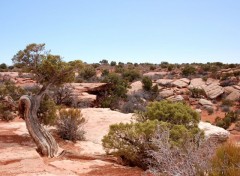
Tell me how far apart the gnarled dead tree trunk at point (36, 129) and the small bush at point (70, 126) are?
201cm

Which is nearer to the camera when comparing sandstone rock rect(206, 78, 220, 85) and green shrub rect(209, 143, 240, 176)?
green shrub rect(209, 143, 240, 176)

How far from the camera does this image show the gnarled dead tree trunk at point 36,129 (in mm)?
9656

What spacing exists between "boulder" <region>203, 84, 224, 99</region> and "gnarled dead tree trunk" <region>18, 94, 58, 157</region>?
22.5 m

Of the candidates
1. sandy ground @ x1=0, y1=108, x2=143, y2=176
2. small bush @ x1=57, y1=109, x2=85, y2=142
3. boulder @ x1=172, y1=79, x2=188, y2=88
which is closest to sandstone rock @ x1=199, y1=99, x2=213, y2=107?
boulder @ x1=172, y1=79, x2=188, y2=88

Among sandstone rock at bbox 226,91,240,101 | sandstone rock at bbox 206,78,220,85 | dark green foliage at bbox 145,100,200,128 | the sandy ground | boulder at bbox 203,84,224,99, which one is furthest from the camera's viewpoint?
sandstone rock at bbox 206,78,220,85

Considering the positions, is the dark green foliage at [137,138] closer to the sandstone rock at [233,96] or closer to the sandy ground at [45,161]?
the sandy ground at [45,161]

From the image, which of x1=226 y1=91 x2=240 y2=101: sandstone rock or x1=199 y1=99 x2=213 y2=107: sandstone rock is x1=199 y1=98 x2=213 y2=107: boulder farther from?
x1=226 y1=91 x2=240 y2=101: sandstone rock

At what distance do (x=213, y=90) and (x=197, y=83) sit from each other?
244 centimetres

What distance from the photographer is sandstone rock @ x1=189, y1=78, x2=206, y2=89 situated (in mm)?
32519

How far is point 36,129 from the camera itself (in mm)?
10141

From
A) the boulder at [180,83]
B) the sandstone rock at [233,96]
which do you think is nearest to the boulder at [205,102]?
the sandstone rock at [233,96]

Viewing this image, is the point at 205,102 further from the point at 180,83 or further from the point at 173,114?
the point at 173,114

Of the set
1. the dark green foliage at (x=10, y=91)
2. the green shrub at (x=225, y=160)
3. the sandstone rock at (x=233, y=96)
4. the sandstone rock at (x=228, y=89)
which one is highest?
the dark green foliage at (x=10, y=91)

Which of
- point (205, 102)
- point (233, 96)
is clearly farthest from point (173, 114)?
point (233, 96)
